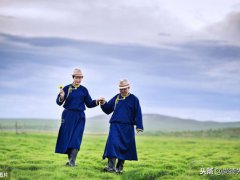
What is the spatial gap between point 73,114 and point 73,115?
0.03m

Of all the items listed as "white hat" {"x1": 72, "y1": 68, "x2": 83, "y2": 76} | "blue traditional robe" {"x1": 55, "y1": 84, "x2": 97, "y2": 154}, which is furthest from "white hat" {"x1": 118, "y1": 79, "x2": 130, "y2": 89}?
"white hat" {"x1": 72, "y1": 68, "x2": 83, "y2": 76}

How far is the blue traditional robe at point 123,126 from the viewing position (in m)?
13.9

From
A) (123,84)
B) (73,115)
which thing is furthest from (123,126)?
(73,115)

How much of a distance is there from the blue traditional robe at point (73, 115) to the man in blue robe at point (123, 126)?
99 cm

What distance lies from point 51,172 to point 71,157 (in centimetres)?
119

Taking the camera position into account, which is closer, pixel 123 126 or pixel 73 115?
pixel 123 126

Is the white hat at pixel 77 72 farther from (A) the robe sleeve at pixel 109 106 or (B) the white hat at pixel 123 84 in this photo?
(B) the white hat at pixel 123 84

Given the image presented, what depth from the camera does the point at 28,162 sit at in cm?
1638

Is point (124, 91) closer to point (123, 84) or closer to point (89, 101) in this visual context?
point (123, 84)

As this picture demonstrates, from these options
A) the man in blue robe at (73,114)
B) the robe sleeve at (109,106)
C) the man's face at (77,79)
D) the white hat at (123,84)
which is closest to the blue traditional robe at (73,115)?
the man in blue robe at (73,114)

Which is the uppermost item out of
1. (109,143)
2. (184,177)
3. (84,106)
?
(84,106)

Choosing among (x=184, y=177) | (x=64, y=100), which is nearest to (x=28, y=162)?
(x=64, y=100)

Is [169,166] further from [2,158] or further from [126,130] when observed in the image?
[2,158]

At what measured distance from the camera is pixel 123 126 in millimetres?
13992
